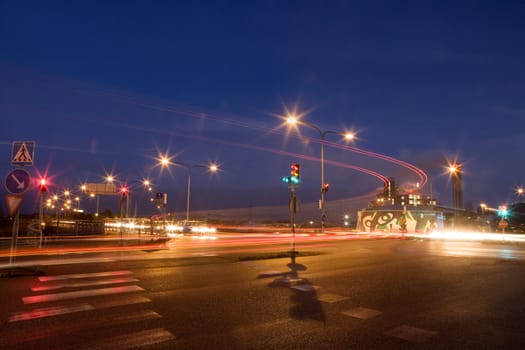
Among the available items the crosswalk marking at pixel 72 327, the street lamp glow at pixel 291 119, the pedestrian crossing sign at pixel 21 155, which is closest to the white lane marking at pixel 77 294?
the crosswalk marking at pixel 72 327

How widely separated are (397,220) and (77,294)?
4162 cm

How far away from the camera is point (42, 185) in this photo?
2269 centimetres

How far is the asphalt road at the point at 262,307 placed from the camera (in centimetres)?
564

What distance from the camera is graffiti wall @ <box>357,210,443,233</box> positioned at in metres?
44.6

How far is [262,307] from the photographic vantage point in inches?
299

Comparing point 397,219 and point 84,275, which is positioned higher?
point 397,219

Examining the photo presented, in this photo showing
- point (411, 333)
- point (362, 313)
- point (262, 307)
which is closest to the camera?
point (411, 333)

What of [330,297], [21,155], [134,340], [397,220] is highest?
[21,155]

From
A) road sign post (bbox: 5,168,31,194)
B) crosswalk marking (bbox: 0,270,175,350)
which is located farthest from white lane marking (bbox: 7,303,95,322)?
road sign post (bbox: 5,168,31,194)

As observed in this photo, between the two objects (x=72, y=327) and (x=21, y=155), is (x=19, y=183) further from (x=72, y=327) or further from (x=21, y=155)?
(x=72, y=327)

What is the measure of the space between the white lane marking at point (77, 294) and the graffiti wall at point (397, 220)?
37107 mm

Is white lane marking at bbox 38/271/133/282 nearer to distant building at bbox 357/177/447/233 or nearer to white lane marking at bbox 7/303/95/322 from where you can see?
white lane marking at bbox 7/303/95/322

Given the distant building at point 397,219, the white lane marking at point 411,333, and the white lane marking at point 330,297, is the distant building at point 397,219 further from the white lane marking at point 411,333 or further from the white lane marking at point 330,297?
the white lane marking at point 411,333

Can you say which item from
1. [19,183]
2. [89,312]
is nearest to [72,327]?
[89,312]
